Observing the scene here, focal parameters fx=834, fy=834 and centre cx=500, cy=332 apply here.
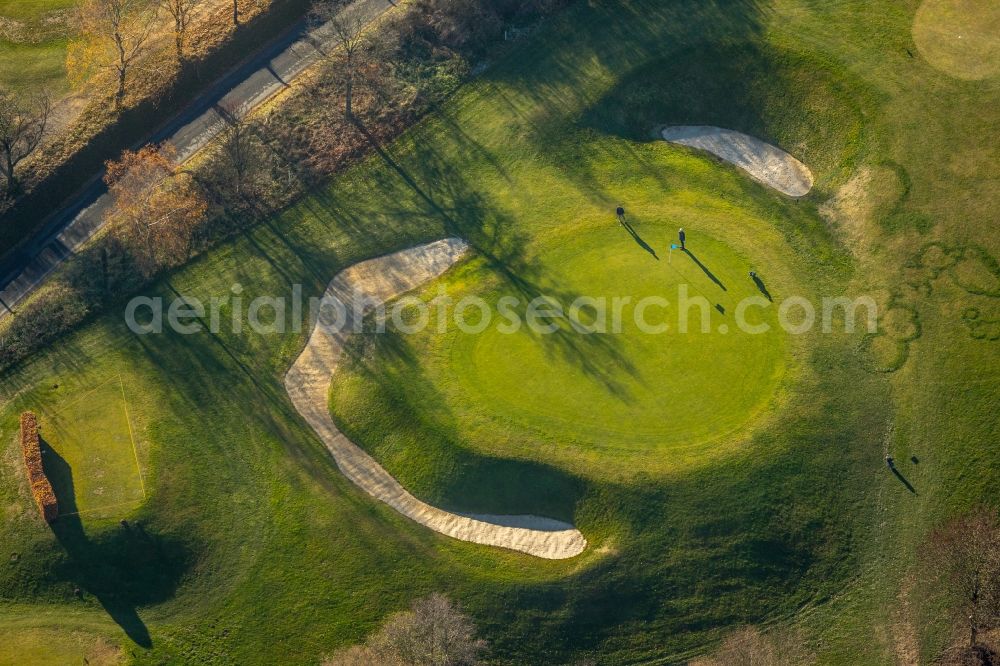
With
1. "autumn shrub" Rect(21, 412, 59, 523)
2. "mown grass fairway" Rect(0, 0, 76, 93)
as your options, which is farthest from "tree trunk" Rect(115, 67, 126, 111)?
"autumn shrub" Rect(21, 412, 59, 523)

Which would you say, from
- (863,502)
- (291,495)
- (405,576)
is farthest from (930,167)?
(291,495)

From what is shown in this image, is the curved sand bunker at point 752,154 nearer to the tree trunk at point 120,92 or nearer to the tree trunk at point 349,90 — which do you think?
the tree trunk at point 349,90

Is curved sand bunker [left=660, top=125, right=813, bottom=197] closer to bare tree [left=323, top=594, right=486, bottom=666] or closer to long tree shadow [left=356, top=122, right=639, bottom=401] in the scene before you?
long tree shadow [left=356, top=122, right=639, bottom=401]

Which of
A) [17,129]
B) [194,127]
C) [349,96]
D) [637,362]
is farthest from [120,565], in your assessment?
[349,96]

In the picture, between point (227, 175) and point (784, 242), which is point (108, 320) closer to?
point (227, 175)

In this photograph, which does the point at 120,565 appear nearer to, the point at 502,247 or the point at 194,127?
the point at 502,247

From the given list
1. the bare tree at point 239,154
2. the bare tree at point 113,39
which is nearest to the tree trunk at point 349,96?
the bare tree at point 239,154
